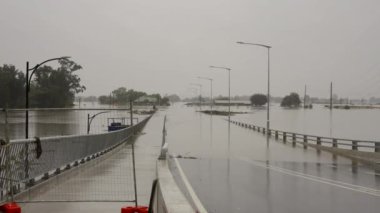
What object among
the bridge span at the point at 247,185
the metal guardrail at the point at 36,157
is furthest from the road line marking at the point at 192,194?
the metal guardrail at the point at 36,157

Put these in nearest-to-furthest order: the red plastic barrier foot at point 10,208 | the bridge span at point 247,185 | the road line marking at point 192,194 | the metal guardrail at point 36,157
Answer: the red plastic barrier foot at point 10,208 < the metal guardrail at point 36,157 < the road line marking at point 192,194 < the bridge span at point 247,185

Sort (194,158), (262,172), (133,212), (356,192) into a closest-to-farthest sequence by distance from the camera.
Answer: (133,212) → (356,192) → (262,172) → (194,158)

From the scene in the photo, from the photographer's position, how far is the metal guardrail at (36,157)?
10.3 m

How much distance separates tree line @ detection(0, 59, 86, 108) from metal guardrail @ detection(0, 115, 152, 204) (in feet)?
3.52

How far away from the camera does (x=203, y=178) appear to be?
1966 cm

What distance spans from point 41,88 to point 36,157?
51.5 meters

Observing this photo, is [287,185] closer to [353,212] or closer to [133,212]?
[353,212]

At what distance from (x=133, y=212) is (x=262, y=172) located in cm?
1367

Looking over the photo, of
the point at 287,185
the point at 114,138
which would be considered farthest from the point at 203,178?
the point at 114,138

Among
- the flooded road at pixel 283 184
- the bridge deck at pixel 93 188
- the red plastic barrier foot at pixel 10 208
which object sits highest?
the red plastic barrier foot at pixel 10 208

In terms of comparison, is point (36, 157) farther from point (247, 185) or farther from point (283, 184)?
point (283, 184)

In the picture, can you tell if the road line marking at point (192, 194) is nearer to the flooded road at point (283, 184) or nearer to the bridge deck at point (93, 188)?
the flooded road at point (283, 184)

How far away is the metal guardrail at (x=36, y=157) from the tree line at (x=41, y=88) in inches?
42.2

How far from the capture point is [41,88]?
2436 inches
